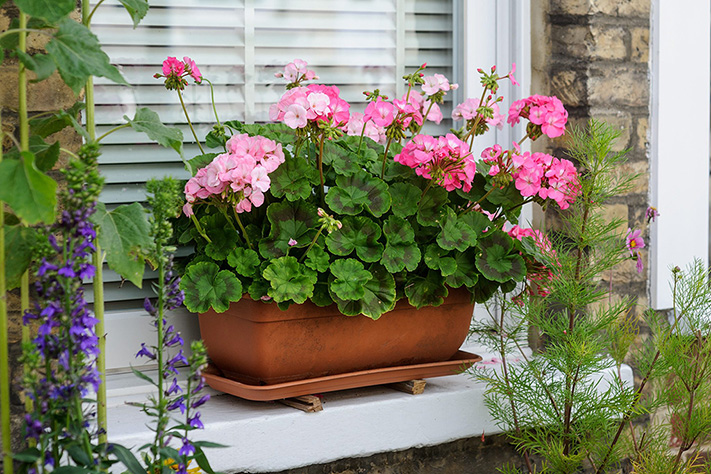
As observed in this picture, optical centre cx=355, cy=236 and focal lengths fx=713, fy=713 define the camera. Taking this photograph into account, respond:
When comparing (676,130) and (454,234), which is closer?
(454,234)

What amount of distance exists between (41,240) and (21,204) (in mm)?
103

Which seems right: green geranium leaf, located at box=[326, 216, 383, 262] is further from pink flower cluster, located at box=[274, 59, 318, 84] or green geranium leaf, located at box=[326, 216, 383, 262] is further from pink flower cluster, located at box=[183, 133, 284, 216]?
pink flower cluster, located at box=[274, 59, 318, 84]

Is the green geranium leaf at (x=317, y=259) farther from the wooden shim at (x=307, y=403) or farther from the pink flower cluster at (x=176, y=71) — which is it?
the pink flower cluster at (x=176, y=71)

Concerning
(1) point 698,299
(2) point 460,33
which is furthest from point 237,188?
(1) point 698,299

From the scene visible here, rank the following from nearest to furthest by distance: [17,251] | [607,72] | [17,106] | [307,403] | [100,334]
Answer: [17,251]
[100,334]
[17,106]
[307,403]
[607,72]

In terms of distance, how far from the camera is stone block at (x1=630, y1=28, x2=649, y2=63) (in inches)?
72.9

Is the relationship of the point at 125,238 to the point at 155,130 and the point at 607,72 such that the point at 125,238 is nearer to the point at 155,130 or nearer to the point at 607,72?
the point at 155,130

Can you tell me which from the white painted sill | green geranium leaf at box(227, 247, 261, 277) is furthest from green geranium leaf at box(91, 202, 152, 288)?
the white painted sill

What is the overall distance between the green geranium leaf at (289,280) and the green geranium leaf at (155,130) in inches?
12.3

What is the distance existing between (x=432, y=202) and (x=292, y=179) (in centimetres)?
30

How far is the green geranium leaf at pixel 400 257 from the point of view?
55.2 inches

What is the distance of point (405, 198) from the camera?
147 cm

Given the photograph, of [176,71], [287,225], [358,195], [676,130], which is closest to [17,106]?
[176,71]

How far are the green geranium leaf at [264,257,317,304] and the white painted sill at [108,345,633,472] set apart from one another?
28 centimetres
